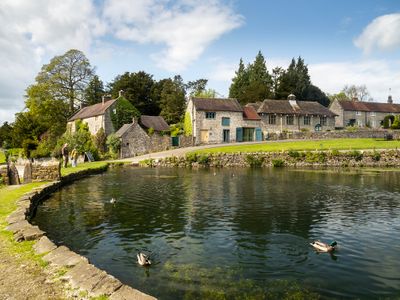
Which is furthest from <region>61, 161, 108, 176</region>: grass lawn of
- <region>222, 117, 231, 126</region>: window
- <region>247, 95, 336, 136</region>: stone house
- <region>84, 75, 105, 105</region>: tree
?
<region>84, 75, 105, 105</region>: tree

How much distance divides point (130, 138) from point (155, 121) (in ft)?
45.8

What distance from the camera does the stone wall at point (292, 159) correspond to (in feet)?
149

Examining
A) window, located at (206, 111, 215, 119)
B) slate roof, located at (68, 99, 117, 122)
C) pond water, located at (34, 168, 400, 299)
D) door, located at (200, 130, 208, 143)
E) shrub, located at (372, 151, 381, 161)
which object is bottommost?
pond water, located at (34, 168, 400, 299)

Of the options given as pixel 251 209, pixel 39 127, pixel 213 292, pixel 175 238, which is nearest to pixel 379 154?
pixel 251 209

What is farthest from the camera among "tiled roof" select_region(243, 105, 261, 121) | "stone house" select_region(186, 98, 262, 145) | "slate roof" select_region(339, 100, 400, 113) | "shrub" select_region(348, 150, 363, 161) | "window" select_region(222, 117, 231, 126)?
"slate roof" select_region(339, 100, 400, 113)

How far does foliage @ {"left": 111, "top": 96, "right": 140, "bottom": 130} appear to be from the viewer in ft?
209

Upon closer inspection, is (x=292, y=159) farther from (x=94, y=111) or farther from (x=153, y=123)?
(x=94, y=111)

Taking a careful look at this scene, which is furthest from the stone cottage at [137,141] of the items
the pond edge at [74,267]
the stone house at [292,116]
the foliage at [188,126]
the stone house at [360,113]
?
the stone house at [360,113]

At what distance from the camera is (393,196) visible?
21938 millimetres

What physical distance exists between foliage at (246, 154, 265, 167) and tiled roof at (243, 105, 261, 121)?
70.0 ft

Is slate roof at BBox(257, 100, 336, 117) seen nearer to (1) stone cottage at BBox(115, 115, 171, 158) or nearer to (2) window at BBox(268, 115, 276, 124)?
(2) window at BBox(268, 115, 276, 124)

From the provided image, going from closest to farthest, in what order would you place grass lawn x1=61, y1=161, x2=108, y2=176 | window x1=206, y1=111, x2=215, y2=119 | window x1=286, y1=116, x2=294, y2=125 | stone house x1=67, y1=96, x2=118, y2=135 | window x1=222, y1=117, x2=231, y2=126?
grass lawn x1=61, y1=161, x2=108, y2=176, stone house x1=67, y1=96, x2=118, y2=135, window x1=206, y1=111, x2=215, y2=119, window x1=222, y1=117, x2=231, y2=126, window x1=286, y1=116, x2=294, y2=125

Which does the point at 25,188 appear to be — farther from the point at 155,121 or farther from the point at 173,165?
the point at 155,121

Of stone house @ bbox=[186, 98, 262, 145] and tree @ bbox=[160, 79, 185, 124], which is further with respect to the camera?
tree @ bbox=[160, 79, 185, 124]
